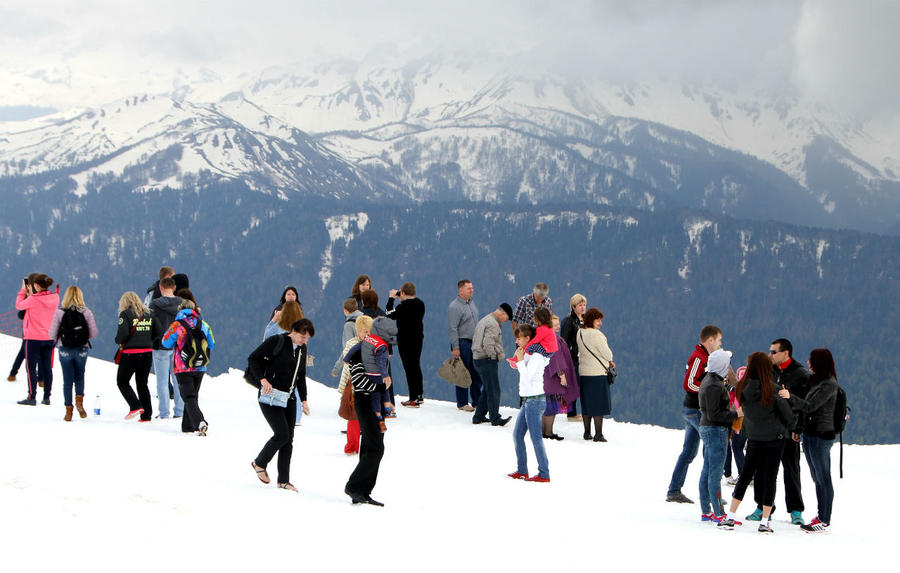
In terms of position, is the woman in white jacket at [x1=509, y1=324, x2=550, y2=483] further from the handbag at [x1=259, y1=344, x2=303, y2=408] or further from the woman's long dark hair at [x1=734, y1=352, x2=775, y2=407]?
the handbag at [x1=259, y1=344, x2=303, y2=408]

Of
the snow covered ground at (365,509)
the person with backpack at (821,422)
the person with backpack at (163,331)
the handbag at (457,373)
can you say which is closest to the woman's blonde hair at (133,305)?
the person with backpack at (163,331)

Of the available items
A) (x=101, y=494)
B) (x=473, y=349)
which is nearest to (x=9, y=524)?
(x=101, y=494)

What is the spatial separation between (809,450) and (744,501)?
1.92 metres

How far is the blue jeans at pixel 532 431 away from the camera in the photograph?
12.0m

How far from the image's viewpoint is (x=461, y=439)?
15.3m

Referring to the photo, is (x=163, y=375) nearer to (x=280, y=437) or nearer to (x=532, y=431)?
(x=280, y=437)

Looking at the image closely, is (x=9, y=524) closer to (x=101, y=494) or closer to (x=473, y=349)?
(x=101, y=494)

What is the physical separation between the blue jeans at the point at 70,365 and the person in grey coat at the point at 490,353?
6267 millimetres

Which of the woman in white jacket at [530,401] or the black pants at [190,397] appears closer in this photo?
the woman in white jacket at [530,401]

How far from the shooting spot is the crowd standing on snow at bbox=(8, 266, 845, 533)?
1034cm

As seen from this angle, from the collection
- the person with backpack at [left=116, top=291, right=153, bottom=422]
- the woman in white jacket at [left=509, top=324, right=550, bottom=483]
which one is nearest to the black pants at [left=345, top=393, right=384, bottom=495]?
the woman in white jacket at [left=509, top=324, right=550, bottom=483]

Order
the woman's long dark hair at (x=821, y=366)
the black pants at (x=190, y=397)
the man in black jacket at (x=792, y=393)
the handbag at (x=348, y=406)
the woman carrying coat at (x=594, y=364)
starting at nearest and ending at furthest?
the woman's long dark hair at (x=821, y=366)
the man in black jacket at (x=792, y=393)
the handbag at (x=348, y=406)
the black pants at (x=190, y=397)
the woman carrying coat at (x=594, y=364)

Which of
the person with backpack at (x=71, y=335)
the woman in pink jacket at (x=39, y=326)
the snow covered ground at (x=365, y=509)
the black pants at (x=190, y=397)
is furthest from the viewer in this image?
the woman in pink jacket at (x=39, y=326)

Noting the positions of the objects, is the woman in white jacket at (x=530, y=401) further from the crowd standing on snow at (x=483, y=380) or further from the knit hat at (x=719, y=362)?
the knit hat at (x=719, y=362)
